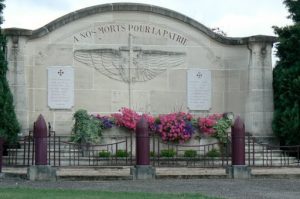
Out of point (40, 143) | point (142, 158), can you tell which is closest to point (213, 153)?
point (142, 158)

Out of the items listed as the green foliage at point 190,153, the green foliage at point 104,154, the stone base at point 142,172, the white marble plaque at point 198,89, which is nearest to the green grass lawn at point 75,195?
the stone base at point 142,172

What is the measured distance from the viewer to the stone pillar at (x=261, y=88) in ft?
69.9

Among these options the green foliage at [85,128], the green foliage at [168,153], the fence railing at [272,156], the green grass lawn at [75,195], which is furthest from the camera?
the green foliage at [85,128]

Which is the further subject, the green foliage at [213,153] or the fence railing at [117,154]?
the green foliage at [213,153]

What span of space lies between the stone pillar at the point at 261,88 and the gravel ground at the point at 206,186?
580 cm

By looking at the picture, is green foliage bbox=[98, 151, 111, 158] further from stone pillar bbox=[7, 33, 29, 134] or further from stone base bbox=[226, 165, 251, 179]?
stone base bbox=[226, 165, 251, 179]

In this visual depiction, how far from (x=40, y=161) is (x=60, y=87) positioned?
5.47m

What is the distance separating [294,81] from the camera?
2036cm

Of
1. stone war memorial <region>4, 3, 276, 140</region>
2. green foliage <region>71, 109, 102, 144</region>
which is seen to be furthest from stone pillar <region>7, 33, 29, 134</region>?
green foliage <region>71, 109, 102, 144</region>

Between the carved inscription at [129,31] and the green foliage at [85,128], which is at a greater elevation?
the carved inscription at [129,31]

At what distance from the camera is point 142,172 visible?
15523mm

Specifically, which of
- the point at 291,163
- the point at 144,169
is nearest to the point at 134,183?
the point at 144,169

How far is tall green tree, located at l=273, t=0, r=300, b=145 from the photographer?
2034 centimetres

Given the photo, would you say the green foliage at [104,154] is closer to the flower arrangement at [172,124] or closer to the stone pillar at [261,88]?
the flower arrangement at [172,124]
